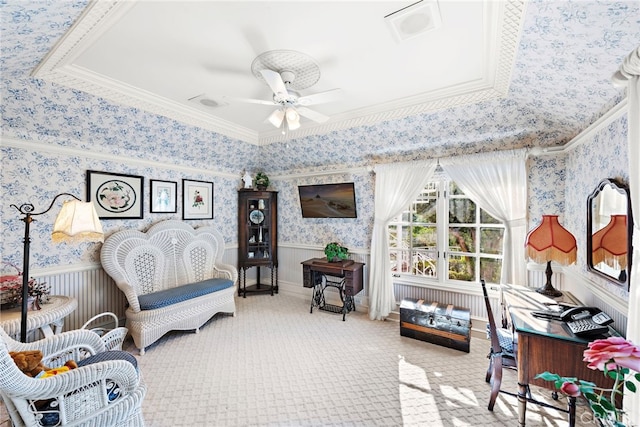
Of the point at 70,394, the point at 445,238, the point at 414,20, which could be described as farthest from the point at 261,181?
Result: the point at 70,394

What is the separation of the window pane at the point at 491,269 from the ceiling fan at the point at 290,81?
8.80 feet

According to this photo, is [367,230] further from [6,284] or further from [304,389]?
[6,284]

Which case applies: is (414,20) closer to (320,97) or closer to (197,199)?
(320,97)

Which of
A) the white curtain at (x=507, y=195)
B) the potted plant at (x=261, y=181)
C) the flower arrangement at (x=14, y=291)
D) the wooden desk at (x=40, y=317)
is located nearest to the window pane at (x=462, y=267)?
the white curtain at (x=507, y=195)

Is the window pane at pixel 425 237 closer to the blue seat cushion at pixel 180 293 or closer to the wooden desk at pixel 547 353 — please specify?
the wooden desk at pixel 547 353

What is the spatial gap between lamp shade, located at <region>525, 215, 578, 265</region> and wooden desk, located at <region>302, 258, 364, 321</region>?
2047 millimetres

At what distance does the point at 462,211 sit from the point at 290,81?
266cm

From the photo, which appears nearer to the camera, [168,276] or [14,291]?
[14,291]

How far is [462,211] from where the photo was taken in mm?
3467

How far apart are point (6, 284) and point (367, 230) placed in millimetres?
3917

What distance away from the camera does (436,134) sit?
10.3ft

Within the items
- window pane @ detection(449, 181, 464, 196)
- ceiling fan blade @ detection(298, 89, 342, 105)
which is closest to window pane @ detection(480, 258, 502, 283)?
window pane @ detection(449, 181, 464, 196)

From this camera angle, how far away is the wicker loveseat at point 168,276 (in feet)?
9.61

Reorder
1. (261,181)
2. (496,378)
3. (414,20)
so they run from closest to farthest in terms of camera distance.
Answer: (414,20) < (496,378) < (261,181)
